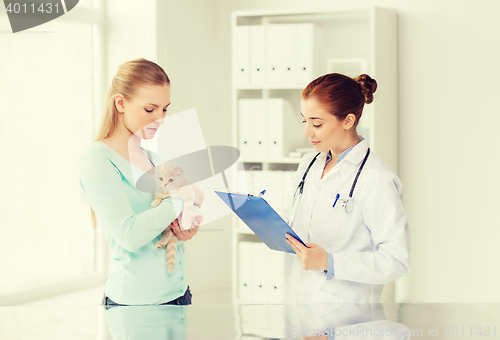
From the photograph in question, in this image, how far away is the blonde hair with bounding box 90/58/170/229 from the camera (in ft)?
4.58

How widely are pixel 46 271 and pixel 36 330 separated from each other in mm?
1994

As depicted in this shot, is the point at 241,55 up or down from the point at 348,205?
up

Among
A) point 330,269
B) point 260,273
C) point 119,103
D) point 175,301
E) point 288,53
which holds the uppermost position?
point 288,53

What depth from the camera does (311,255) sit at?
4.38 ft

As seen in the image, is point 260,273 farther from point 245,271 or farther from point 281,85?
point 281,85

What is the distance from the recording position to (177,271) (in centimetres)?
142

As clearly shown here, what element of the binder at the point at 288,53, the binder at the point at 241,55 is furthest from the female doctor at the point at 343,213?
the binder at the point at 241,55

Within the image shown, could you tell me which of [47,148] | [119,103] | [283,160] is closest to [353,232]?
[119,103]

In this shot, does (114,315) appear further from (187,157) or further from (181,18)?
(181,18)

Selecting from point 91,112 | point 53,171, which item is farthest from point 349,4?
point 53,171

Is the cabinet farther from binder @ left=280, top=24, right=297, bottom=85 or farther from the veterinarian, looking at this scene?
the veterinarian

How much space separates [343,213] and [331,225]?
0.05m

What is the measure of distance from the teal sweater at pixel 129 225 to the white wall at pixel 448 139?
165 cm

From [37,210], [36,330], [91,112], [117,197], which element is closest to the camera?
[36,330]
